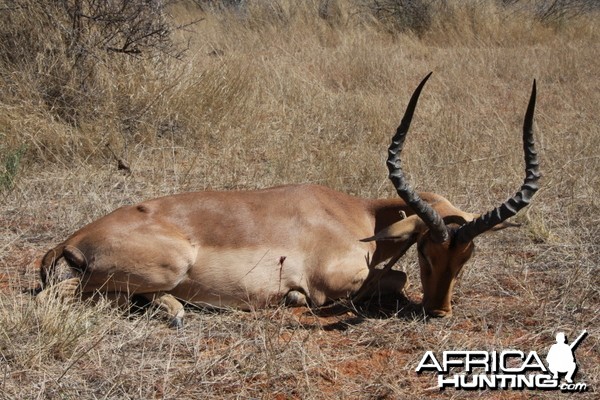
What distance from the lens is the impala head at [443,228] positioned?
5.10 m

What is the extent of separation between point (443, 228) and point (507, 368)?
36.5 inches

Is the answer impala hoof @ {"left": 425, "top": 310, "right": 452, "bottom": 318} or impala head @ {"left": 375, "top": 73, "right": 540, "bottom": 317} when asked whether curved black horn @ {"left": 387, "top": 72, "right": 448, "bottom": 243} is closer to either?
impala head @ {"left": 375, "top": 73, "right": 540, "bottom": 317}

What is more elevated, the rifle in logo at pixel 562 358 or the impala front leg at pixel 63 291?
the impala front leg at pixel 63 291

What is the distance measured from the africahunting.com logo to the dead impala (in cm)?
63

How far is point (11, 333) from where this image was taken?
448 centimetres

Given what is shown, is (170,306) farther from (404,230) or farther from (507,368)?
(507,368)

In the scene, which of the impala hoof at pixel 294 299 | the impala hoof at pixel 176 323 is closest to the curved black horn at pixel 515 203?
the impala hoof at pixel 294 299

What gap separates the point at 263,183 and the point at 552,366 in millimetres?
4066

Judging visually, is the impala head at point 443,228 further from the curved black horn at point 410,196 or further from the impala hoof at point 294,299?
the impala hoof at point 294,299

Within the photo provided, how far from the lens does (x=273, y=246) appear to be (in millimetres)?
5715

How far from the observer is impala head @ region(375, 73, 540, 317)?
5.10 meters

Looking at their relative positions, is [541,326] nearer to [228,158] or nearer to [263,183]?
[263,183]

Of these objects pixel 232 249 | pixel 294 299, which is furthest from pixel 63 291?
pixel 294 299

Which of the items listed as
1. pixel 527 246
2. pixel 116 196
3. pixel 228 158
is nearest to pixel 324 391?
pixel 527 246
